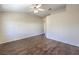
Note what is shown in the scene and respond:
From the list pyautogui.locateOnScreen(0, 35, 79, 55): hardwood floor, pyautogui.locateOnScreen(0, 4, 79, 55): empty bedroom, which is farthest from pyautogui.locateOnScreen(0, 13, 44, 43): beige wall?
pyautogui.locateOnScreen(0, 35, 79, 55): hardwood floor

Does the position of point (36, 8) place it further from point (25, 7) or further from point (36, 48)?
point (36, 48)

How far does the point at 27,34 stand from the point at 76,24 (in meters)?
0.82

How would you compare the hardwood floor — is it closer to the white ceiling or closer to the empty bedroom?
the empty bedroom

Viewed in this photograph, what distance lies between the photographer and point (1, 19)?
63.6 inches

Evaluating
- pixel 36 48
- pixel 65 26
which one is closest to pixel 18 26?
pixel 36 48

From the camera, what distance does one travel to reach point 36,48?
1638mm

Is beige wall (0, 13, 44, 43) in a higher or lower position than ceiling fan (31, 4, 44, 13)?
lower

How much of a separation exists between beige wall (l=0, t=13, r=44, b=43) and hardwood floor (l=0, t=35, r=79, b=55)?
106mm

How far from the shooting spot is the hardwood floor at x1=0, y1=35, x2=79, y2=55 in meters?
1.59

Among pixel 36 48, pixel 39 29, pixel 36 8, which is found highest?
pixel 36 8

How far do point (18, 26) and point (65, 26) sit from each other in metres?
0.78

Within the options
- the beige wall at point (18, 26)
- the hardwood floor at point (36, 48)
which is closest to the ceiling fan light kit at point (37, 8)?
the beige wall at point (18, 26)

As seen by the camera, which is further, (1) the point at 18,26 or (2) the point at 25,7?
(1) the point at 18,26
